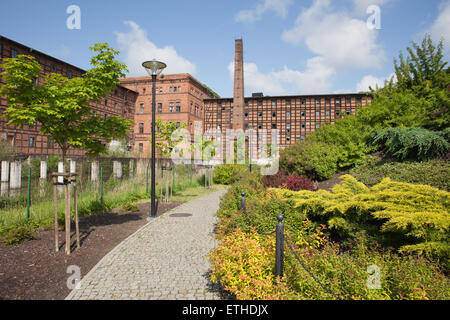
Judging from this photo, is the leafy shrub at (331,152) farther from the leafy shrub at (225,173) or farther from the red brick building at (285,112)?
the red brick building at (285,112)

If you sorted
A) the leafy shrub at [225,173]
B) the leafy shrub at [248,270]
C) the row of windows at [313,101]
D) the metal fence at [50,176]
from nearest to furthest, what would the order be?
the leafy shrub at [248,270] < the metal fence at [50,176] < the leafy shrub at [225,173] < the row of windows at [313,101]

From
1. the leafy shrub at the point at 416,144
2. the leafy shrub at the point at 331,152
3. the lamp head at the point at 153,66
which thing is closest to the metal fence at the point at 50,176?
the lamp head at the point at 153,66

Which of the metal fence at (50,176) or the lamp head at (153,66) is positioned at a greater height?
the lamp head at (153,66)

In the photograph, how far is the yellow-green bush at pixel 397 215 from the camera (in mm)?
2947

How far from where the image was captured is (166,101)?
49531 millimetres

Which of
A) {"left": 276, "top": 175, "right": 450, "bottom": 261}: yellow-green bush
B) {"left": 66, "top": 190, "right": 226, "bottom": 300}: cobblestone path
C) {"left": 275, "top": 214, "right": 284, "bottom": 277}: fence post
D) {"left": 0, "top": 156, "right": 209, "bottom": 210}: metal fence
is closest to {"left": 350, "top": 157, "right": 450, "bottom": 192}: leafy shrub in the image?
{"left": 276, "top": 175, "right": 450, "bottom": 261}: yellow-green bush

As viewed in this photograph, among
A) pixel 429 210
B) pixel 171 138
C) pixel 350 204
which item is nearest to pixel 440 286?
pixel 429 210

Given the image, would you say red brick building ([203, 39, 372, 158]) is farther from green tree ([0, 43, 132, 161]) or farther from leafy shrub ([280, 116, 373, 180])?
green tree ([0, 43, 132, 161])

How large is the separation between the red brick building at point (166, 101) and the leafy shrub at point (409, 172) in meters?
41.7

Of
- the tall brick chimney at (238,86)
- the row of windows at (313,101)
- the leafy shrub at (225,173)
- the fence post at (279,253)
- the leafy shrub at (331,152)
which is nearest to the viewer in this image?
the fence post at (279,253)

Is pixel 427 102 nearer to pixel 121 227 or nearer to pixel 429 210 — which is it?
pixel 429 210

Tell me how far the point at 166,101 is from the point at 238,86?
21.5 metres

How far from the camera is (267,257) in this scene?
355cm

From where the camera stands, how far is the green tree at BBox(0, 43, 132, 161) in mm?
5039
